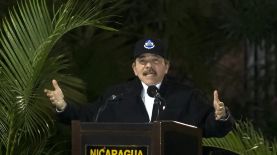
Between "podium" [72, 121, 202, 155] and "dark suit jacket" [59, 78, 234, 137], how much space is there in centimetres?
31

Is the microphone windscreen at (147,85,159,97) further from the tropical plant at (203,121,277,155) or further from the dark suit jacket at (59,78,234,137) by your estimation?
the tropical plant at (203,121,277,155)

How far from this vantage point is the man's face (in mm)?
5445

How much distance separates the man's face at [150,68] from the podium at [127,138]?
1.18ft

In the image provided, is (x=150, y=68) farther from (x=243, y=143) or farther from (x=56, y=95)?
(x=243, y=143)

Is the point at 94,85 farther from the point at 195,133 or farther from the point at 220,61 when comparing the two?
the point at 195,133

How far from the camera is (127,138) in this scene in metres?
5.05

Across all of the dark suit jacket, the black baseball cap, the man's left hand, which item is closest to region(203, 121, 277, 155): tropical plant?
the dark suit jacket

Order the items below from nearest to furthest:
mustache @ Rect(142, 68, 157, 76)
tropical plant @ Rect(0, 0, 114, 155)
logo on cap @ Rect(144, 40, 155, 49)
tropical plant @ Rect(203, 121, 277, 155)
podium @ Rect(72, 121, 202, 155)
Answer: podium @ Rect(72, 121, 202, 155) → mustache @ Rect(142, 68, 157, 76) → logo on cap @ Rect(144, 40, 155, 49) → tropical plant @ Rect(0, 0, 114, 155) → tropical plant @ Rect(203, 121, 277, 155)

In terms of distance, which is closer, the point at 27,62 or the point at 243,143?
the point at 27,62

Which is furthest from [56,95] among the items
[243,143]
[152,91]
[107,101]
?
[243,143]

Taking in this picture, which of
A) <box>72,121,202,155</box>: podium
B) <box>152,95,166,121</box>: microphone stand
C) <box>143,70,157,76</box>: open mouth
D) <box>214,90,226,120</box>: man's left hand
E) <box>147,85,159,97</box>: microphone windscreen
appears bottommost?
<box>72,121,202,155</box>: podium

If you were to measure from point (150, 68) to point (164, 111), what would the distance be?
23 cm

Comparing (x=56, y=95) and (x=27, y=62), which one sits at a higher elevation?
(x=27, y=62)

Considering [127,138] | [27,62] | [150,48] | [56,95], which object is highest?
[27,62]
